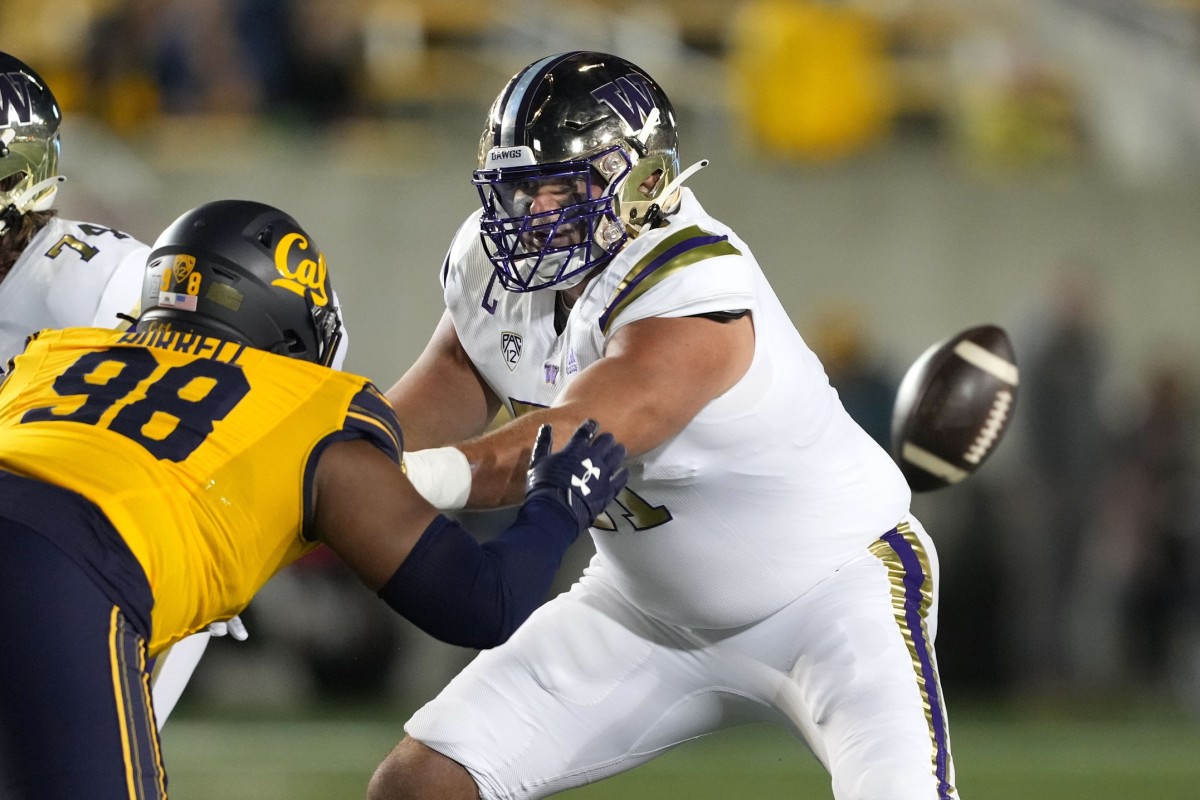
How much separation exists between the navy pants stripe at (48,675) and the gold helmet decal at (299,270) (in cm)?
55

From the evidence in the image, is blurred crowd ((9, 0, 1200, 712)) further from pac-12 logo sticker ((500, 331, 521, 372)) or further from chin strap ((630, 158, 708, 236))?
chin strap ((630, 158, 708, 236))

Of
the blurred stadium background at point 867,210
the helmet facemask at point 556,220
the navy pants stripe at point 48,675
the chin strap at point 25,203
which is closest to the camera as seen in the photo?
the navy pants stripe at point 48,675

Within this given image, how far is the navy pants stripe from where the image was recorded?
2.11 meters

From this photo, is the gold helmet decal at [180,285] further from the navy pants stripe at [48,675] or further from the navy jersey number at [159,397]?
the navy pants stripe at [48,675]

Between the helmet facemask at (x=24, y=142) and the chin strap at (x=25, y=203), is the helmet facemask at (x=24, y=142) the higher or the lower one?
the higher one

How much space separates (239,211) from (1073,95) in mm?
7136

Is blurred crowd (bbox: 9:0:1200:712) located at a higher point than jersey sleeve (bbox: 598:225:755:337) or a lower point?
lower

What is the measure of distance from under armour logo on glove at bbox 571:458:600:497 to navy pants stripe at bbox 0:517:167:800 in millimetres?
713

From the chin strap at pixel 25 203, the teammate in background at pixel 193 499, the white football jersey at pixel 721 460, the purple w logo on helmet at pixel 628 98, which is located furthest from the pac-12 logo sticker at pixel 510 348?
the chin strap at pixel 25 203

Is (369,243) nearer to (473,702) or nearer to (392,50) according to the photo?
(392,50)

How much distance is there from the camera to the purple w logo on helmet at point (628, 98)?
3.06 metres

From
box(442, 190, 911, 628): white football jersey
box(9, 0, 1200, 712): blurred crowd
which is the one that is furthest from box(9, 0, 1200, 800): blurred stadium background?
box(442, 190, 911, 628): white football jersey

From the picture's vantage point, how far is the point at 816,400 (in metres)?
3.05

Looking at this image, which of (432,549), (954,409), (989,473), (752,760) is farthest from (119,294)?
(989,473)
